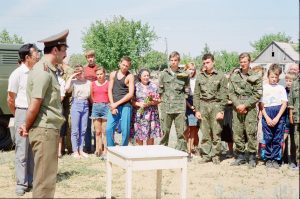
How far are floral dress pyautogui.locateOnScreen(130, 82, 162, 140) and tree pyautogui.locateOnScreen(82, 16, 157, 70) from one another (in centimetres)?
4274

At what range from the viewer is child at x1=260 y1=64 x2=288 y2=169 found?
6.98 metres

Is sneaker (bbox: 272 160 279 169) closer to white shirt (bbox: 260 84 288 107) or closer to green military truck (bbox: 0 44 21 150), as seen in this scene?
white shirt (bbox: 260 84 288 107)

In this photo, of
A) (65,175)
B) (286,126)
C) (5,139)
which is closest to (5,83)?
(5,139)

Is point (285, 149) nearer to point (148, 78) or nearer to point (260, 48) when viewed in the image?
point (148, 78)

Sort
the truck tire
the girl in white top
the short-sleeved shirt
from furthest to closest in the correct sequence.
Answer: the truck tire
the girl in white top
the short-sleeved shirt

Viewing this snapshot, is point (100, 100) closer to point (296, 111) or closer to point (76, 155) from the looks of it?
point (76, 155)

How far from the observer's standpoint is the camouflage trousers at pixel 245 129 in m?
7.08

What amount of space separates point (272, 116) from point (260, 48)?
86865mm

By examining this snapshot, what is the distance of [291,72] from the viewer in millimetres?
6926

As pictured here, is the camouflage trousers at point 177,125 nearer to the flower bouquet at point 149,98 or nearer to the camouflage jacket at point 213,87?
the flower bouquet at point 149,98

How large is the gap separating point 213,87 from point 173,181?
6.46 ft

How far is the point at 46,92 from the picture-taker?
4023 millimetres

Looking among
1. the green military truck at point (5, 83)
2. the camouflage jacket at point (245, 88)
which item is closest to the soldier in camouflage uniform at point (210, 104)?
the camouflage jacket at point (245, 88)

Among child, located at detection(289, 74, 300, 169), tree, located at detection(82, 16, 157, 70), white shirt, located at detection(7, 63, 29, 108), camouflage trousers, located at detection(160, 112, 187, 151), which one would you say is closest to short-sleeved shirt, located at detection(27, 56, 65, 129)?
white shirt, located at detection(7, 63, 29, 108)
